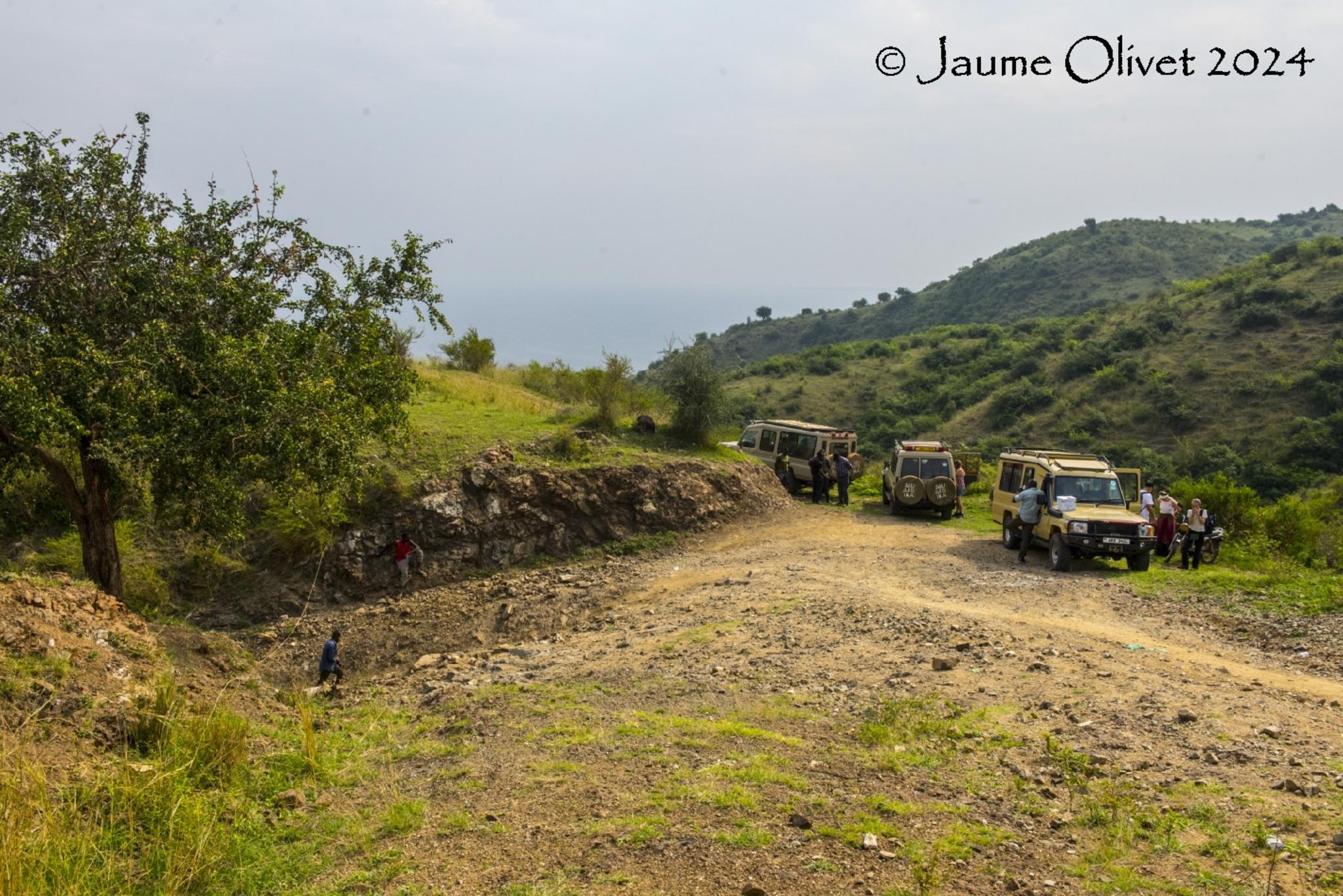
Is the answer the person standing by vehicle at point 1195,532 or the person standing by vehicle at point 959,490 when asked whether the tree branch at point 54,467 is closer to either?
the person standing by vehicle at point 1195,532

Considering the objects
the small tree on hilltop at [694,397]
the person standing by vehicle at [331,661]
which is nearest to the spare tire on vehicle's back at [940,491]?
the small tree on hilltop at [694,397]

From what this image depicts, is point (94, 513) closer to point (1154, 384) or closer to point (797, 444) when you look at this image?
point (797, 444)

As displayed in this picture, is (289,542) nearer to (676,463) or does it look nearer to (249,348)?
(249,348)

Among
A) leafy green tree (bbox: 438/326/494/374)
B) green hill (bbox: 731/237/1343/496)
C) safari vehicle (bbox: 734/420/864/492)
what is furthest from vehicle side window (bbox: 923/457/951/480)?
green hill (bbox: 731/237/1343/496)

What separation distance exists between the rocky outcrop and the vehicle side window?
14.8 feet

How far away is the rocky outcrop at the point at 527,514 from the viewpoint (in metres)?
16.2

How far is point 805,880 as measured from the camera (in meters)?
5.28

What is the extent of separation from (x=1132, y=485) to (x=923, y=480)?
14.5 feet

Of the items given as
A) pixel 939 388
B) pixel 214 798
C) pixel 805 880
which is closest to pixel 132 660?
pixel 214 798

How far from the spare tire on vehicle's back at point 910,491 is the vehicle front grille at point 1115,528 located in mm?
6084

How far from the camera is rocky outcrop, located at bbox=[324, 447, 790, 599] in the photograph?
16219 mm

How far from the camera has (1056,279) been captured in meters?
90.5

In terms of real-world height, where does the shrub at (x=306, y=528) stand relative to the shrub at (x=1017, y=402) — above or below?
below

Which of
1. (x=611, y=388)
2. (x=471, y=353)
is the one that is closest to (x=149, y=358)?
(x=611, y=388)
